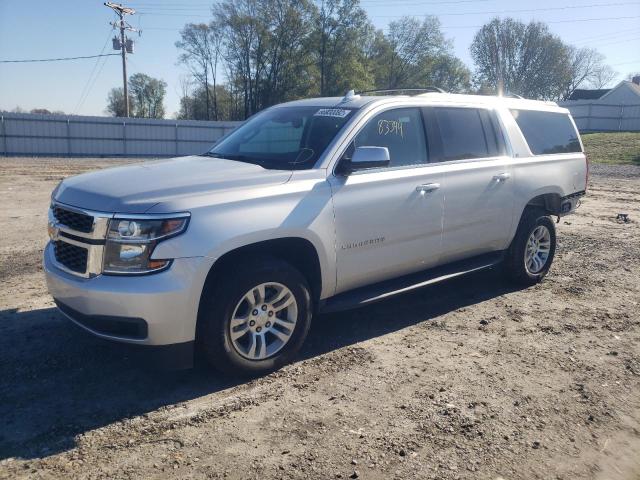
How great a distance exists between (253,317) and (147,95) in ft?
264

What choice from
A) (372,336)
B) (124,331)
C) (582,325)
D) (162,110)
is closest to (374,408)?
(372,336)

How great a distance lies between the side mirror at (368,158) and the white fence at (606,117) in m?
40.3

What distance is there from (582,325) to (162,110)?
81065 millimetres

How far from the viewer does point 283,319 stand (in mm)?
4008

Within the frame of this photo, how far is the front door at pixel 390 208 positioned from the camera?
4.21 meters

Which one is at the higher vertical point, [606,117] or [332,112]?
[606,117]

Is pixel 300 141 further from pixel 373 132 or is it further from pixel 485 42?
pixel 485 42

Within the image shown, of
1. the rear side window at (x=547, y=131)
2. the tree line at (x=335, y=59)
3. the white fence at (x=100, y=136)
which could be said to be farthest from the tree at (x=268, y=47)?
the rear side window at (x=547, y=131)

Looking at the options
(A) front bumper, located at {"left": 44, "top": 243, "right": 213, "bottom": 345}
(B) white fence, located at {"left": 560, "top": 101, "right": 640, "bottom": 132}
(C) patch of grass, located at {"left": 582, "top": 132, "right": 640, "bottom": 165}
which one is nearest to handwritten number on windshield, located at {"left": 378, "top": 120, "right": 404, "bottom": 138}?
(A) front bumper, located at {"left": 44, "top": 243, "right": 213, "bottom": 345}

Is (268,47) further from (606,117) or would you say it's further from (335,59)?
(606,117)

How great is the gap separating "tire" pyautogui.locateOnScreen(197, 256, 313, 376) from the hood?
572 millimetres

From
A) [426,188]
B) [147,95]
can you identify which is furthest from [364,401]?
[147,95]

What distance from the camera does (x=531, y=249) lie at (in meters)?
6.14

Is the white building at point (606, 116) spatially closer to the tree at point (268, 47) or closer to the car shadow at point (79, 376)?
the tree at point (268, 47)
